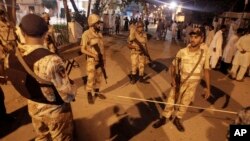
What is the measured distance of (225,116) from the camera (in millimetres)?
6012

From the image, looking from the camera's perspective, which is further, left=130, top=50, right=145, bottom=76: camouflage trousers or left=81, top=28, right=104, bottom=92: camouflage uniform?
left=130, top=50, right=145, bottom=76: camouflage trousers

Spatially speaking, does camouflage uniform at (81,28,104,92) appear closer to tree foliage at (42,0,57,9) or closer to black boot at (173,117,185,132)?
black boot at (173,117,185,132)

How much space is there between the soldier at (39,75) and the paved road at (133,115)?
1915 millimetres

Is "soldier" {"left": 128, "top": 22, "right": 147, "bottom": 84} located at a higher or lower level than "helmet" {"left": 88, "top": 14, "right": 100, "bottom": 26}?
lower

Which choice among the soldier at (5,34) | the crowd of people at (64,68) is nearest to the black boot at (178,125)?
the crowd of people at (64,68)

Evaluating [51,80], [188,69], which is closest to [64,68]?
[51,80]

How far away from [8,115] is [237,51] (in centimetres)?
810

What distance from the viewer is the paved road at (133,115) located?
185 inches

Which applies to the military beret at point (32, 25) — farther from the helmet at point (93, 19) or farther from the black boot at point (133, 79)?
the black boot at point (133, 79)

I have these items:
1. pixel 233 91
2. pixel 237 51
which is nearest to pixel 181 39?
pixel 237 51

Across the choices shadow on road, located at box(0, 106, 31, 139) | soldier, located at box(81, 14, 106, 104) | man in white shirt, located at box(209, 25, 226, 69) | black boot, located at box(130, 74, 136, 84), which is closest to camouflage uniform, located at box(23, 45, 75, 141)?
shadow on road, located at box(0, 106, 31, 139)

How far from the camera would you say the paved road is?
470cm

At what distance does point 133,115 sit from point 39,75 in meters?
3.38

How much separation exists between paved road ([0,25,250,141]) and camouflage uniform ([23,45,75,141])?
5.45 feet
